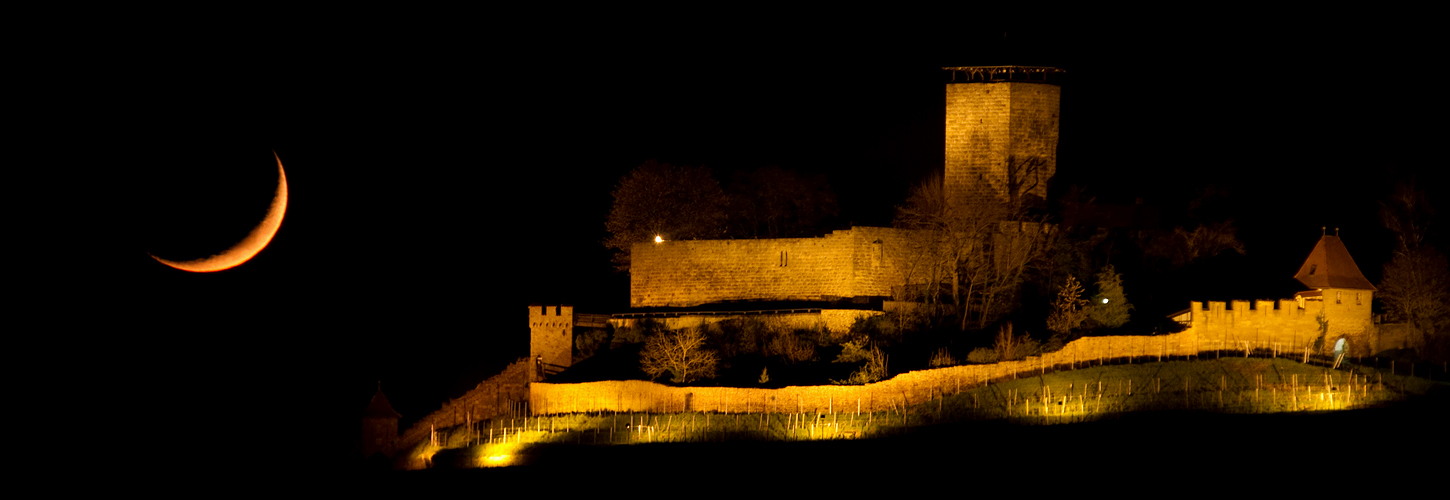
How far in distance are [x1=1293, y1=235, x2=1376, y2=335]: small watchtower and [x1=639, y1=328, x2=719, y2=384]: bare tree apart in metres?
12.8

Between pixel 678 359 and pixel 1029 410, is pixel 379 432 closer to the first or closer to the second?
pixel 678 359

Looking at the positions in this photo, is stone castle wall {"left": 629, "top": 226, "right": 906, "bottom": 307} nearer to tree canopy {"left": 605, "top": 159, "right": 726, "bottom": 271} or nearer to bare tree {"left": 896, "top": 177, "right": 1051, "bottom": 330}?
bare tree {"left": 896, "top": 177, "right": 1051, "bottom": 330}

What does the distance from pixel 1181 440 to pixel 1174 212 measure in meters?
14.8

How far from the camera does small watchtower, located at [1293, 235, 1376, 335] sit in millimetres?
35906

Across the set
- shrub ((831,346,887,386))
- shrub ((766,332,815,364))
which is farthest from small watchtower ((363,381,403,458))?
shrub ((831,346,887,386))

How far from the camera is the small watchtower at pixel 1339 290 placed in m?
35.9

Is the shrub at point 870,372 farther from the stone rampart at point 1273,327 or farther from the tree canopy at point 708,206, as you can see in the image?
the tree canopy at point 708,206

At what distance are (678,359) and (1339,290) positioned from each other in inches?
562

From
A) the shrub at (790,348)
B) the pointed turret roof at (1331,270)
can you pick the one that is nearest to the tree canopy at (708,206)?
the shrub at (790,348)

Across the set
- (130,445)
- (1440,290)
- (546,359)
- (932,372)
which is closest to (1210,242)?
(1440,290)

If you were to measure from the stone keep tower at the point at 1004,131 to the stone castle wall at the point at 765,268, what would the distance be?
3.49 meters

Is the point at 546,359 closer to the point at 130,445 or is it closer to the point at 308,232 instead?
the point at 130,445

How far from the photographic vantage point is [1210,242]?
143ft

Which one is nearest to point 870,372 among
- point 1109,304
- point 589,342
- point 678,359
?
point 678,359
